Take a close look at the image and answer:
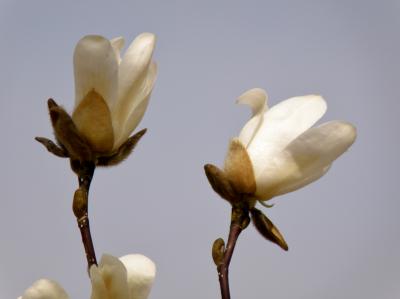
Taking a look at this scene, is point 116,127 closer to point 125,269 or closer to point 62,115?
point 62,115

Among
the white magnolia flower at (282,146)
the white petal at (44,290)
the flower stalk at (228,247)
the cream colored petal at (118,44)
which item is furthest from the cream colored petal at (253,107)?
the white petal at (44,290)

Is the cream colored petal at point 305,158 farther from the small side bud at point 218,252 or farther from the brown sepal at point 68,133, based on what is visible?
the brown sepal at point 68,133

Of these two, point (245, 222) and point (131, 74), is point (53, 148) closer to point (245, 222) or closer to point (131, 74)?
point (131, 74)

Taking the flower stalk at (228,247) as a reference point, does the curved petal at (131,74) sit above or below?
above

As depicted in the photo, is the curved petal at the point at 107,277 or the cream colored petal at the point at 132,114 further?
the cream colored petal at the point at 132,114

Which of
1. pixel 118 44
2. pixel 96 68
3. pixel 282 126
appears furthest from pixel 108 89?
pixel 282 126
